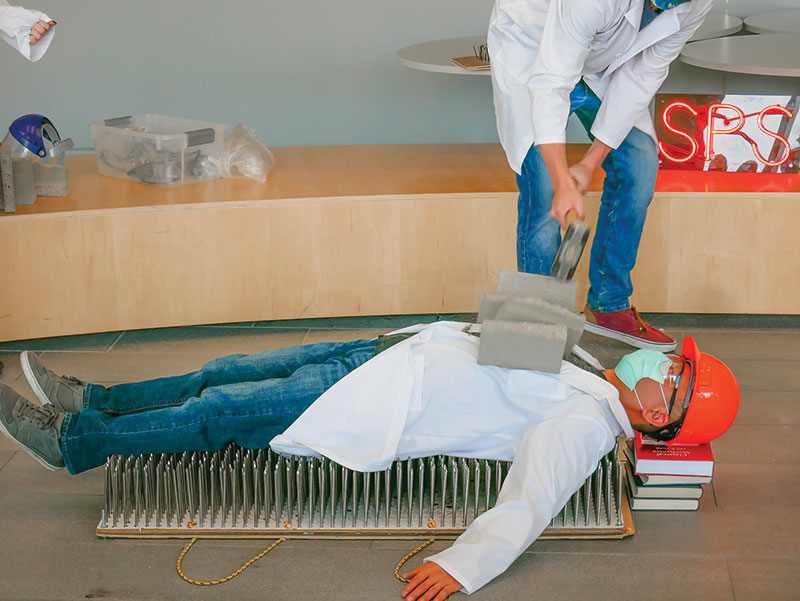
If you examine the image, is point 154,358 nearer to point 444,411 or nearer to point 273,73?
point 444,411

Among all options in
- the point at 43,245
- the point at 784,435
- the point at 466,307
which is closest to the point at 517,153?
the point at 466,307

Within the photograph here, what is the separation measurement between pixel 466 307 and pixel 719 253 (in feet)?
2.74

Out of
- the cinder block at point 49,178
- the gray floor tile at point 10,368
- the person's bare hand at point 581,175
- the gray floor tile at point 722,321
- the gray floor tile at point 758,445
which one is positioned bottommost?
the gray floor tile at point 758,445

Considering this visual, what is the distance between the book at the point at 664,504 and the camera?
210cm

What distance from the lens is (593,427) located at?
1.90 meters

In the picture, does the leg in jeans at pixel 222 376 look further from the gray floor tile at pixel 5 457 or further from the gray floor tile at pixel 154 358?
the gray floor tile at pixel 154 358

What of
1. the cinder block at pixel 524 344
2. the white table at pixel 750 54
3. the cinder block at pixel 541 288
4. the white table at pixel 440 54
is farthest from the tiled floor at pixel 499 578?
the white table at pixel 440 54

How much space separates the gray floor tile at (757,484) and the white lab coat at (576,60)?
0.88 metres

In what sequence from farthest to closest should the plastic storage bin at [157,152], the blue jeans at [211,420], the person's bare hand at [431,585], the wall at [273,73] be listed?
the wall at [273,73]
the plastic storage bin at [157,152]
the blue jeans at [211,420]
the person's bare hand at [431,585]

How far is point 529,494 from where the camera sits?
1.80 metres

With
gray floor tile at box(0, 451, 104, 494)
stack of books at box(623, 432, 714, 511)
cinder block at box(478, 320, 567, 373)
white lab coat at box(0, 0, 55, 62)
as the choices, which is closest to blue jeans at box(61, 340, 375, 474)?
gray floor tile at box(0, 451, 104, 494)

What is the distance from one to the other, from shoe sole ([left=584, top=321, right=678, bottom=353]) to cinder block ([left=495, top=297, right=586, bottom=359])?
99 centimetres

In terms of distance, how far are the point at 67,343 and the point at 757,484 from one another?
209 centimetres

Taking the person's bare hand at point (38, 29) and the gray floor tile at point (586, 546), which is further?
the person's bare hand at point (38, 29)
